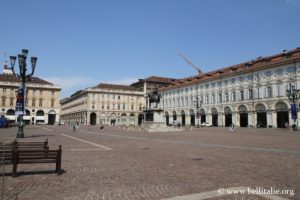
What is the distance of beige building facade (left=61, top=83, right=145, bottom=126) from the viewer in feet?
341

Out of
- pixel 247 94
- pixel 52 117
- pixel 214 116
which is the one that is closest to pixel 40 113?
pixel 52 117

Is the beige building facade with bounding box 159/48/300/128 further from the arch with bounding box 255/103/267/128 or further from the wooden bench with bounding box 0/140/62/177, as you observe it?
the wooden bench with bounding box 0/140/62/177

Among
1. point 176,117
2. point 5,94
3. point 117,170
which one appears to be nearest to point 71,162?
point 117,170

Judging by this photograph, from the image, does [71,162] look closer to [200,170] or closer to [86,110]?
[200,170]

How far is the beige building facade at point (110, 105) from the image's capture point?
104 meters

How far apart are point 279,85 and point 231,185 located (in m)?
53.7

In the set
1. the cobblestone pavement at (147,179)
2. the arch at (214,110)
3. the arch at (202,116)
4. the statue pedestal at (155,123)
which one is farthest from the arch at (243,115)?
the cobblestone pavement at (147,179)

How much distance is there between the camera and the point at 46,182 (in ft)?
24.3

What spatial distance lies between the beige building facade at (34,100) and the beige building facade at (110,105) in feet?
44.2

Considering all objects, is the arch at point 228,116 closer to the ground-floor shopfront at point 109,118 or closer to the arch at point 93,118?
the ground-floor shopfront at point 109,118

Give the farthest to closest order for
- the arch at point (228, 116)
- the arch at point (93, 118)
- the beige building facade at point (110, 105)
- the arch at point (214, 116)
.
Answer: the arch at point (93, 118) < the beige building facade at point (110, 105) < the arch at point (214, 116) < the arch at point (228, 116)

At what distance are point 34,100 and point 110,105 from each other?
28.4 meters

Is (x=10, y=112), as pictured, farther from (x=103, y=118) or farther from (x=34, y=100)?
(x=103, y=118)

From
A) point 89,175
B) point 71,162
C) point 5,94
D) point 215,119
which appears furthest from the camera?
point 5,94
